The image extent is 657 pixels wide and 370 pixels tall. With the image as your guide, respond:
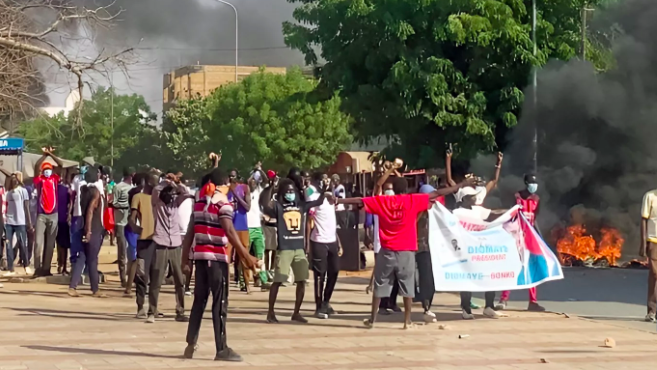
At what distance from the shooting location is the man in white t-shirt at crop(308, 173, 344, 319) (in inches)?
465

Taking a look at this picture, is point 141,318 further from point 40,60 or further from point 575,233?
point 575,233

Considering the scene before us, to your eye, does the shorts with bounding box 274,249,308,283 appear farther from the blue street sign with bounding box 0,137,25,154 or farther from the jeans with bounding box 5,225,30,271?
the blue street sign with bounding box 0,137,25,154

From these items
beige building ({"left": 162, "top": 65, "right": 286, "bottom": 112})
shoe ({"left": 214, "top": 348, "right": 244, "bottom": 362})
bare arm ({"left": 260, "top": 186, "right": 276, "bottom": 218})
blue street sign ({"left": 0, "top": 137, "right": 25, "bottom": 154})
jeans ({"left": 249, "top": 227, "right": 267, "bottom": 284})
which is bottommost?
shoe ({"left": 214, "top": 348, "right": 244, "bottom": 362})

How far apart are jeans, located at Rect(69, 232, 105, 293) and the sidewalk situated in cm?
79

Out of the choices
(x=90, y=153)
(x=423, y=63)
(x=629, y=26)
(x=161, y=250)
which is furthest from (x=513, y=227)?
(x=90, y=153)

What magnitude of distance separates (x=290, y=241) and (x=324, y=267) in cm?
64

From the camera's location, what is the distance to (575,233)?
65.3 feet

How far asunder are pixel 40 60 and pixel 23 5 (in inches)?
39.4

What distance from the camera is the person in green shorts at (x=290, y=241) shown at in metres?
11.4

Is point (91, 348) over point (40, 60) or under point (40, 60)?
under

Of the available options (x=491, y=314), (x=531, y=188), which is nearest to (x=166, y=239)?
(x=491, y=314)

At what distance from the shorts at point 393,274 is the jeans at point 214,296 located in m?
2.37

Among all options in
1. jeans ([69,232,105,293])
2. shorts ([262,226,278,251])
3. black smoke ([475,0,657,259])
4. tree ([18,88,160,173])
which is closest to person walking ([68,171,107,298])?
jeans ([69,232,105,293])

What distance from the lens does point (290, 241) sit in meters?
11.4
